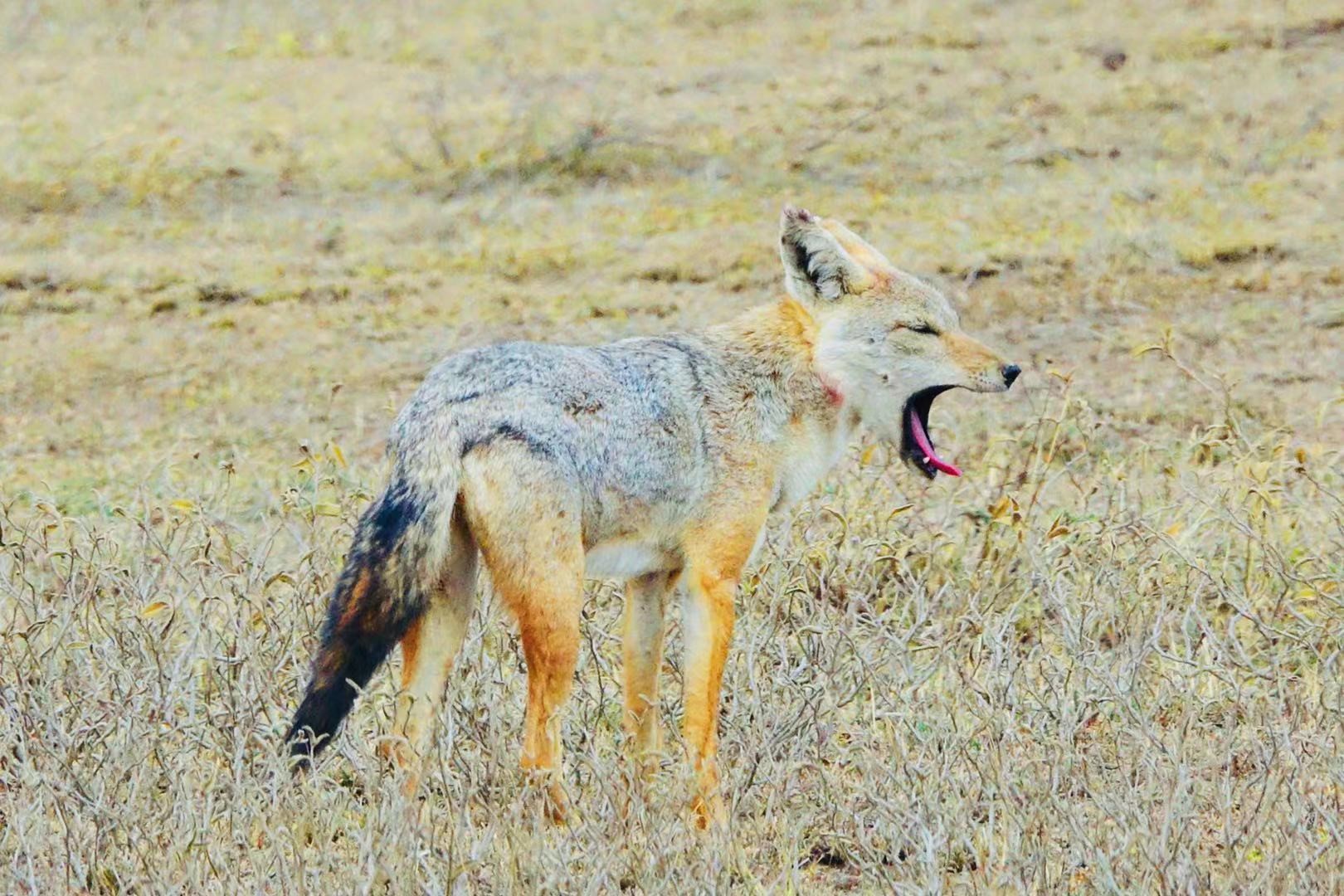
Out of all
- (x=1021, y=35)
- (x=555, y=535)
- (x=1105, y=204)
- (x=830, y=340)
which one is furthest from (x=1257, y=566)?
(x=1021, y=35)

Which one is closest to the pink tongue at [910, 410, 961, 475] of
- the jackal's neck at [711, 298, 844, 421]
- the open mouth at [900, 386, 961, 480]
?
the open mouth at [900, 386, 961, 480]

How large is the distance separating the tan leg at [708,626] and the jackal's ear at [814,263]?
0.81 meters

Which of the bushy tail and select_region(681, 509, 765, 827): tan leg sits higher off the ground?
the bushy tail

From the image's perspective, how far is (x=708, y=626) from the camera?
18.0 ft

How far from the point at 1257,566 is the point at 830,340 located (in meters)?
2.28

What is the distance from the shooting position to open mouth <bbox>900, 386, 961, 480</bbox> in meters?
6.00

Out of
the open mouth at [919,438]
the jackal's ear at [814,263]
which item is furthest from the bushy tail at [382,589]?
the open mouth at [919,438]

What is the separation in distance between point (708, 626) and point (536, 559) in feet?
2.16

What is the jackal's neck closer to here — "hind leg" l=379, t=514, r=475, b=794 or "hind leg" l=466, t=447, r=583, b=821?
"hind leg" l=466, t=447, r=583, b=821

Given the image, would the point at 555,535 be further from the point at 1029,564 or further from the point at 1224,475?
the point at 1224,475

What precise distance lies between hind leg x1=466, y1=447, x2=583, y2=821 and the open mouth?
129cm

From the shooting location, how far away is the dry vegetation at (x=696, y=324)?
505 centimetres

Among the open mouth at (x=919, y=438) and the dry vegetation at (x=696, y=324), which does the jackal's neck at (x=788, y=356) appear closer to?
the open mouth at (x=919, y=438)

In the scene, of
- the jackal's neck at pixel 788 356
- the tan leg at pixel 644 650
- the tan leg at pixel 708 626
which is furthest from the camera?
the jackal's neck at pixel 788 356
